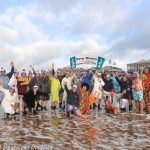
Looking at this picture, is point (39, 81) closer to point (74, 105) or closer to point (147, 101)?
point (74, 105)

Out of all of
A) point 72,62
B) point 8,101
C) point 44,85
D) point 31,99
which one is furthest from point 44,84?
point 72,62

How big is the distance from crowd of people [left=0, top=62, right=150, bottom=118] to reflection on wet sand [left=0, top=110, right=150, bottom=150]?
648 mm

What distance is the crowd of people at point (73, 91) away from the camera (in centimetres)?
→ 1341

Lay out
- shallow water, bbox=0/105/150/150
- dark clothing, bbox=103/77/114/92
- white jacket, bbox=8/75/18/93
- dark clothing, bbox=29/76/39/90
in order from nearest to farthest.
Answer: shallow water, bbox=0/105/150/150, white jacket, bbox=8/75/18/93, dark clothing, bbox=29/76/39/90, dark clothing, bbox=103/77/114/92

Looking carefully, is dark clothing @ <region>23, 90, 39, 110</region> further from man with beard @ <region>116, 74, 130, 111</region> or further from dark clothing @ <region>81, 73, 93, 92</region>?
man with beard @ <region>116, 74, 130, 111</region>

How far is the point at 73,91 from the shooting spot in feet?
44.1

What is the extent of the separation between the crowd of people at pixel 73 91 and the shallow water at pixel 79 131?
62 cm

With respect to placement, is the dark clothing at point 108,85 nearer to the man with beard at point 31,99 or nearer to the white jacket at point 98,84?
the white jacket at point 98,84

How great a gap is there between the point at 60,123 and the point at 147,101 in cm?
486

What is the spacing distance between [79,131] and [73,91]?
3.50m

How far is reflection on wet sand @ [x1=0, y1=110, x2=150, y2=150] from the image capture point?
27.7 ft

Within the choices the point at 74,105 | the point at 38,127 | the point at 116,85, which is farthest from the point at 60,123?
the point at 116,85

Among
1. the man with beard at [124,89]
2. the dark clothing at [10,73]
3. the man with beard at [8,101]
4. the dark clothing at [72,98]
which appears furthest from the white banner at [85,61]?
the man with beard at [8,101]

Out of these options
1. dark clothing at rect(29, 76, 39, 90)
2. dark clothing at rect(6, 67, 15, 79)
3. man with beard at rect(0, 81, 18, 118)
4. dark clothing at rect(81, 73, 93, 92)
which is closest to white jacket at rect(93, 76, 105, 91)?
dark clothing at rect(81, 73, 93, 92)
